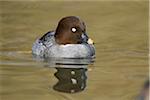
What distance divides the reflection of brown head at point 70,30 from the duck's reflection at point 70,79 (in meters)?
1.13

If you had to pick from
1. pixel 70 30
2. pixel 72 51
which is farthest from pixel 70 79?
pixel 70 30

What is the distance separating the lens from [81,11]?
47.2 ft

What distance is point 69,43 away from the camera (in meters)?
8.52

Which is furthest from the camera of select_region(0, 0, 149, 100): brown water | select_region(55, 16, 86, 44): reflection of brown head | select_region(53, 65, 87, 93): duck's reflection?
select_region(55, 16, 86, 44): reflection of brown head

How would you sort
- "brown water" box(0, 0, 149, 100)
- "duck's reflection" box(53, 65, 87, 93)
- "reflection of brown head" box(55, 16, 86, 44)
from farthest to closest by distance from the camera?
"reflection of brown head" box(55, 16, 86, 44), "duck's reflection" box(53, 65, 87, 93), "brown water" box(0, 0, 149, 100)

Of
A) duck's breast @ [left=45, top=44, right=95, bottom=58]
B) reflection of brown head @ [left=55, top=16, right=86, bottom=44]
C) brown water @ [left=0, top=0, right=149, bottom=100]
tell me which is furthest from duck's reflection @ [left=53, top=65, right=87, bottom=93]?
reflection of brown head @ [left=55, top=16, right=86, bottom=44]

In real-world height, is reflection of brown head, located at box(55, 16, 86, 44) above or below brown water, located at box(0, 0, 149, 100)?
above

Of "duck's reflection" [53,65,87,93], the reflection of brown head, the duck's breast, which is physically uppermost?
the reflection of brown head

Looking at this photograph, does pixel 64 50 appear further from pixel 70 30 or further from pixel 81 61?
pixel 81 61

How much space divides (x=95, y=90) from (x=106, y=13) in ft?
27.2

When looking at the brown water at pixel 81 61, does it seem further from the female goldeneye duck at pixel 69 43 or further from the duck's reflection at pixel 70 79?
the female goldeneye duck at pixel 69 43

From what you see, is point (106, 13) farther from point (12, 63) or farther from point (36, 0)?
point (12, 63)

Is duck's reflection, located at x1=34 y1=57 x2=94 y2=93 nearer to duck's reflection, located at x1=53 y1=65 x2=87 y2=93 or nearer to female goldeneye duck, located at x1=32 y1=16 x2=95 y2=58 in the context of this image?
duck's reflection, located at x1=53 y1=65 x2=87 y2=93

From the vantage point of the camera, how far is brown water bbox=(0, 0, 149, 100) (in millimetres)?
6047
